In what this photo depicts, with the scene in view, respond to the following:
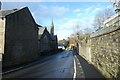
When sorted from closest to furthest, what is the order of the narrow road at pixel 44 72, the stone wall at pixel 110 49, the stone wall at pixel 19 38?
the stone wall at pixel 110 49, the narrow road at pixel 44 72, the stone wall at pixel 19 38

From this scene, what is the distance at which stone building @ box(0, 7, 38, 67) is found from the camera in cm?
2617

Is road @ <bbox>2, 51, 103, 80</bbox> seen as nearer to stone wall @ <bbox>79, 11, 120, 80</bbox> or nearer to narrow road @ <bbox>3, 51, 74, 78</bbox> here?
narrow road @ <bbox>3, 51, 74, 78</bbox>

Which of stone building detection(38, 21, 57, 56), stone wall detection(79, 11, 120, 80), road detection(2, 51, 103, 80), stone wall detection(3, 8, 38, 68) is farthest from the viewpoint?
stone building detection(38, 21, 57, 56)

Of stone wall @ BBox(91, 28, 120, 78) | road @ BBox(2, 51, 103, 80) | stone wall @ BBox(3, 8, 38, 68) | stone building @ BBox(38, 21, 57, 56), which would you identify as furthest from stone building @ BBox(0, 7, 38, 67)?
stone wall @ BBox(91, 28, 120, 78)

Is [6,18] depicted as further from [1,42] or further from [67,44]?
[67,44]

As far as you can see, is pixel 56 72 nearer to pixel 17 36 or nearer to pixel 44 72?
pixel 44 72

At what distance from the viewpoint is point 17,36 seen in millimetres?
29844

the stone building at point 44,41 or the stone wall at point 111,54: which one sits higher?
the stone building at point 44,41

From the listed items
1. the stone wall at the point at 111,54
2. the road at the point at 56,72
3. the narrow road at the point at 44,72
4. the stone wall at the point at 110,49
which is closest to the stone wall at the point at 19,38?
the road at the point at 56,72

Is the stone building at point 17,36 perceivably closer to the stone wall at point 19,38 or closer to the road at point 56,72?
the stone wall at point 19,38

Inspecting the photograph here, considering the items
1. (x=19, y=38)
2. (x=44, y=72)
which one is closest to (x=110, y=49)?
(x=44, y=72)

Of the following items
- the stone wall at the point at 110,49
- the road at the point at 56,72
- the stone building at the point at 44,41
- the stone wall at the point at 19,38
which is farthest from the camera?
the stone building at the point at 44,41

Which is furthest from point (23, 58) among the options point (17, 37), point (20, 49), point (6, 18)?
point (6, 18)

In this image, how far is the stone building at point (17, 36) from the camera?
26172mm
